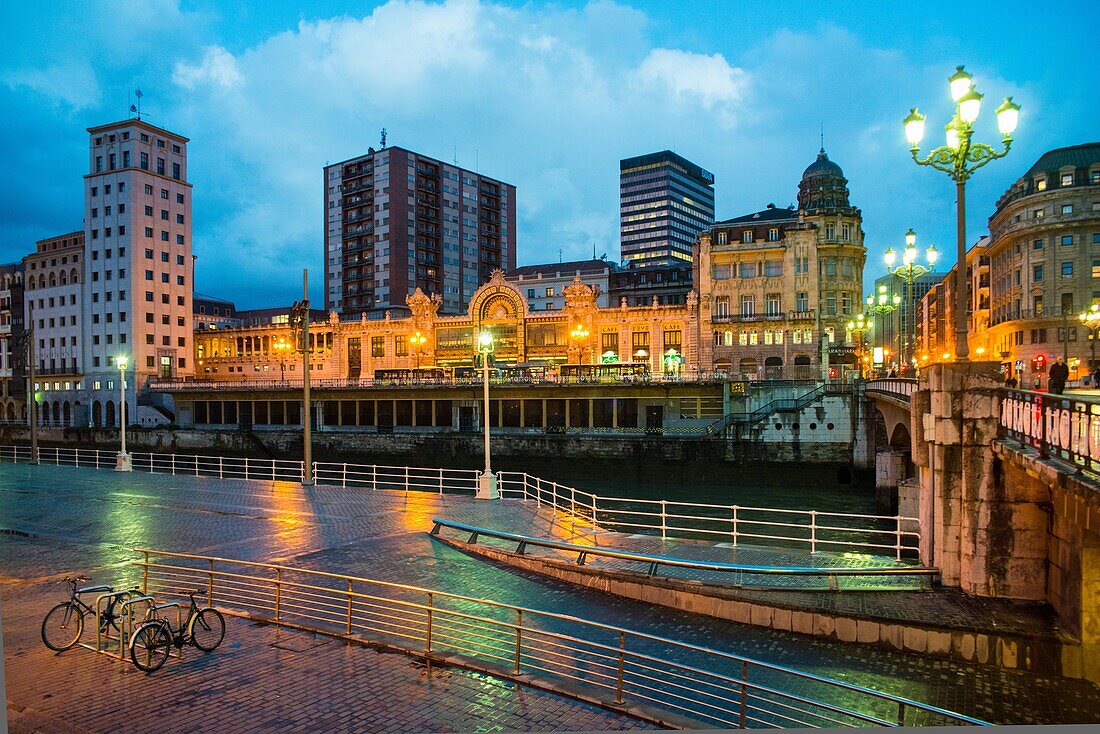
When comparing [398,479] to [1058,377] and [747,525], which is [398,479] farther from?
[1058,377]

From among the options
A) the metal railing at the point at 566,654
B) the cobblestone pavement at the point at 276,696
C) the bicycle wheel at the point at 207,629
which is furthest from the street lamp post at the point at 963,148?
the bicycle wheel at the point at 207,629

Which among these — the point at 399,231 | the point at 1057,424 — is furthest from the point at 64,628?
the point at 399,231

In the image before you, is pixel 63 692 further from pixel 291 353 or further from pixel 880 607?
pixel 291 353

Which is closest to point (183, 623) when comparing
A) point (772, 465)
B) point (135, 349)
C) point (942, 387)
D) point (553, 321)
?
point (942, 387)

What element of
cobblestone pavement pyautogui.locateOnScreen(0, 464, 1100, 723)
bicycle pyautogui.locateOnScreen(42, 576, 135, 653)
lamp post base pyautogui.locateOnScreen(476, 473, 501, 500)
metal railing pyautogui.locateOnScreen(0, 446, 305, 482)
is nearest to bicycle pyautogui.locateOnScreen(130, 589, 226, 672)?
cobblestone pavement pyautogui.locateOnScreen(0, 464, 1100, 723)

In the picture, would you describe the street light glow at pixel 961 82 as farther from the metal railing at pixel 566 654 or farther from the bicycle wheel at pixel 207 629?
the bicycle wheel at pixel 207 629

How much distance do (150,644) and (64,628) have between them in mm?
2415

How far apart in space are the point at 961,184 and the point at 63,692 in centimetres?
1506

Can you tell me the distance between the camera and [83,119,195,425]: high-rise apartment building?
68625 millimetres

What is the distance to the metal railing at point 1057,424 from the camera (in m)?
8.16

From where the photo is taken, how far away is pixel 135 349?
234 ft

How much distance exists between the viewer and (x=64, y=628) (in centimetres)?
990

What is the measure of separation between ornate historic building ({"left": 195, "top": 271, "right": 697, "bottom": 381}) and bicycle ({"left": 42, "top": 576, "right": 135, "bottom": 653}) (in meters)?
51.0

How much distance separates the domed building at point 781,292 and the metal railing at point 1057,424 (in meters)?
51.2
